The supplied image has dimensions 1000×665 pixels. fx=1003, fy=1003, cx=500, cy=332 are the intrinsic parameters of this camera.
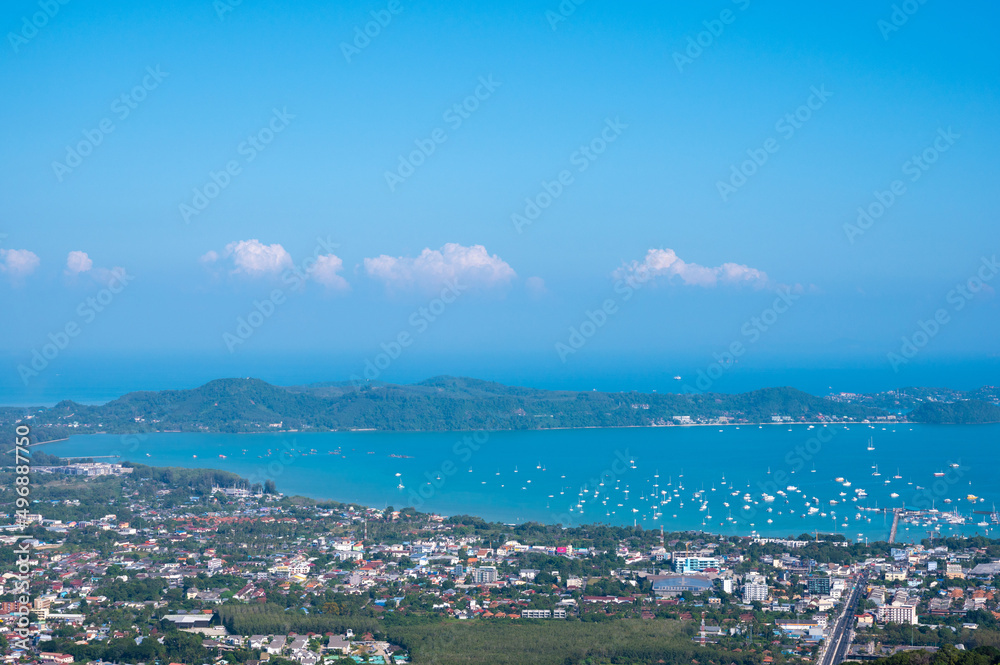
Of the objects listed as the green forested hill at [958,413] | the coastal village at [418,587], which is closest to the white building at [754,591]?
the coastal village at [418,587]

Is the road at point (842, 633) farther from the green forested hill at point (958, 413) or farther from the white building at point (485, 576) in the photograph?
the green forested hill at point (958, 413)

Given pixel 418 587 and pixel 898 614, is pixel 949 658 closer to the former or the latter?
pixel 898 614

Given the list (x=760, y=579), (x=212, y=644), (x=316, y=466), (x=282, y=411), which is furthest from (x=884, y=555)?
(x=282, y=411)

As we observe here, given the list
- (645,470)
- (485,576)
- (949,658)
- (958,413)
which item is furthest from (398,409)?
(949,658)

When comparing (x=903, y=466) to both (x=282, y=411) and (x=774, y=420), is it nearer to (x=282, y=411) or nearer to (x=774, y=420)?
(x=774, y=420)

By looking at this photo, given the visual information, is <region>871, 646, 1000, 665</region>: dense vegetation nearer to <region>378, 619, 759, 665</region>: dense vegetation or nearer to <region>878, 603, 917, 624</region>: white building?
<region>378, 619, 759, 665</region>: dense vegetation

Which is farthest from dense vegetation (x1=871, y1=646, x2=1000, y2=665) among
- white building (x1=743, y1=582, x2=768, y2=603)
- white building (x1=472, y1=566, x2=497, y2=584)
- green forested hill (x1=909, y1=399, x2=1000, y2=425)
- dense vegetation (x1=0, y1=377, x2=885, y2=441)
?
green forested hill (x1=909, y1=399, x2=1000, y2=425)
